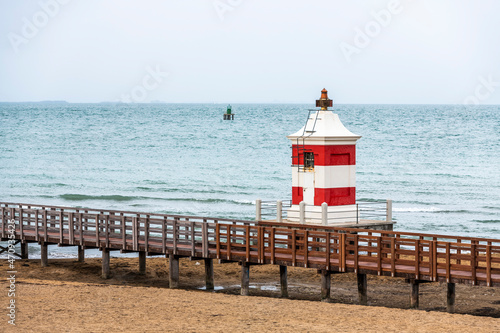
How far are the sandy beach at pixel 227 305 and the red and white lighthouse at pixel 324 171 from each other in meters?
2.09

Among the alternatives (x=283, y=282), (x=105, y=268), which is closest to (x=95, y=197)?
(x=105, y=268)

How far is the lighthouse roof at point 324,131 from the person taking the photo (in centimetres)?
2107

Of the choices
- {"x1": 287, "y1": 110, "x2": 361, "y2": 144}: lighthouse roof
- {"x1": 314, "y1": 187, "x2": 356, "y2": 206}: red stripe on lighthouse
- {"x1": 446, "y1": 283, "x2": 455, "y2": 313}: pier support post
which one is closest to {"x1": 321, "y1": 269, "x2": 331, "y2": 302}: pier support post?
{"x1": 446, "y1": 283, "x2": 455, "y2": 313}: pier support post

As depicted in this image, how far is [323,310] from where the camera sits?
56.3ft

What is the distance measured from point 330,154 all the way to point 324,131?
0.64m

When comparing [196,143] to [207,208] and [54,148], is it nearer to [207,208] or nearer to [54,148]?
[54,148]

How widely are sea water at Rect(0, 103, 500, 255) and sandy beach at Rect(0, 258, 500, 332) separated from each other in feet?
43.9

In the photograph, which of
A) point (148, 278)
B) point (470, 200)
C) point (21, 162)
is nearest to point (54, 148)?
point (21, 162)

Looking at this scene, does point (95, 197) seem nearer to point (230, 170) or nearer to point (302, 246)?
point (230, 170)

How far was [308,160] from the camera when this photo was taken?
21.3 m

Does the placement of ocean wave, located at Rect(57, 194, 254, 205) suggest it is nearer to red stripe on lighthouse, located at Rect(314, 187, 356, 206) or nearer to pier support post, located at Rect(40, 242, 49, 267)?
pier support post, located at Rect(40, 242, 49, 267)

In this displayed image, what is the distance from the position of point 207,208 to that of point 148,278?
18946 millimetres

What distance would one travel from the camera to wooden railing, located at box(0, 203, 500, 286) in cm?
1641

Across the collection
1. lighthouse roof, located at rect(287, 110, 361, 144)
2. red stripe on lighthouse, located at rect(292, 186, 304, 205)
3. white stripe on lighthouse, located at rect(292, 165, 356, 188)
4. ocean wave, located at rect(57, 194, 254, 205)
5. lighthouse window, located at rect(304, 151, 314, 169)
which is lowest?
ocean wave, located at rect(57, 194, 254, 205)
